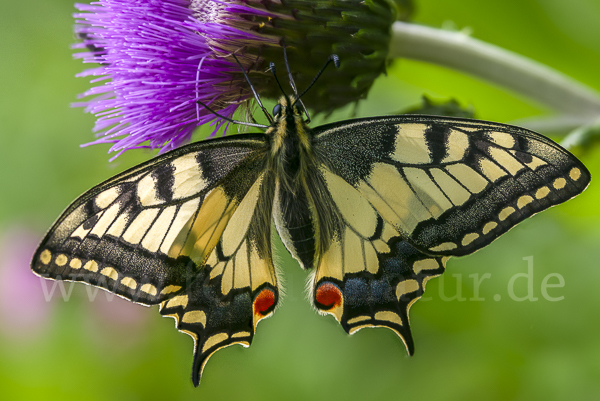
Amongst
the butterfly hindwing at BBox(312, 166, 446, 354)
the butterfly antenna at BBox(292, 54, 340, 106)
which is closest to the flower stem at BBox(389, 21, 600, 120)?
the butterfly antenna at BBox(292, 54, 340, 106)

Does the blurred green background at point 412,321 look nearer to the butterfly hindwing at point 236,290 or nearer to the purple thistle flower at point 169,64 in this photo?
the purple thistle flower at point 169,64

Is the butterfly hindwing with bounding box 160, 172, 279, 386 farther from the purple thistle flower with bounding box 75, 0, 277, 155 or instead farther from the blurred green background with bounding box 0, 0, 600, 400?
the blurred green background with bounding box 0, 0, 600, 400

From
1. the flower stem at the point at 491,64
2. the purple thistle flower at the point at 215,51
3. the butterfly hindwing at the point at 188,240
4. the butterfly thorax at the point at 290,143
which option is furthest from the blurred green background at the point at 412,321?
the butterfly hindwing at the point at 188,240

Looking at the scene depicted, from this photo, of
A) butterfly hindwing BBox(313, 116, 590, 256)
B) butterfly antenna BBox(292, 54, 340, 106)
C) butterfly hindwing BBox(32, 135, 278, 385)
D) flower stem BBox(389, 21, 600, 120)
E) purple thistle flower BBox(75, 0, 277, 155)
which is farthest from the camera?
flower stem BBox(389, 21, 600, 120)

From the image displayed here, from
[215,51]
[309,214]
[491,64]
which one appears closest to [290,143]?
[309,214]

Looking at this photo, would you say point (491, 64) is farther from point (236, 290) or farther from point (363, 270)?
point (236, 290)

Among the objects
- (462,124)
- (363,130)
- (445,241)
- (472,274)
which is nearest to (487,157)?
(462,124)
